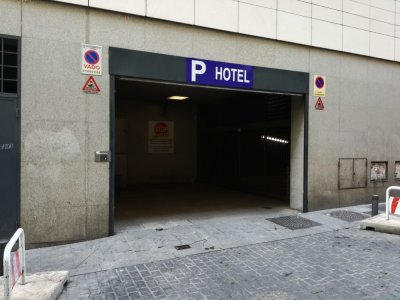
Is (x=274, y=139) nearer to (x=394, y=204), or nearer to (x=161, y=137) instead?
(x=394, y=204)

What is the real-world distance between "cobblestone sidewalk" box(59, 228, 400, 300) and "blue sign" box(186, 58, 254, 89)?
3.77 m

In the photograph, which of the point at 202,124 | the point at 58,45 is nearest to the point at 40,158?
the point at 58,45

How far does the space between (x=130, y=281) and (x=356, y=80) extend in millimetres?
8632

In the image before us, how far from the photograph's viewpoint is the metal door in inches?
219

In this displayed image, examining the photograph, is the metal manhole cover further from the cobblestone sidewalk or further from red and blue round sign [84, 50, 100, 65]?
red and blue round sign [84, 50, 100, 65]

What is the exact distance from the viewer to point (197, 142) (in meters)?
15.7

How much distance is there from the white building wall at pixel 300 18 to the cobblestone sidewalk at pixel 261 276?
16.3 ft

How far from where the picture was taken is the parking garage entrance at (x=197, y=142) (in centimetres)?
737

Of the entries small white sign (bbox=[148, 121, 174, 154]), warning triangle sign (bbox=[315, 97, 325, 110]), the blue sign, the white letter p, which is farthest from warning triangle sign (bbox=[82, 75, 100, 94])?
small white sign (bbox=[148, 121, 174, 154])

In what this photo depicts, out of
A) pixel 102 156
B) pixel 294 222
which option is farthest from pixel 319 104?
pixel 102 156

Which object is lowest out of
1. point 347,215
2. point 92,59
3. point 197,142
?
point 347,215

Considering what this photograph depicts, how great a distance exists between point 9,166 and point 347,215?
8.00 meters

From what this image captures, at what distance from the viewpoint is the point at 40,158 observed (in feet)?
19.2

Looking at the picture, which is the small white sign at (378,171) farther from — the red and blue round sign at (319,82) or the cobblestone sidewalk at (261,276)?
the cobblestone sidewalk at (261,276)
